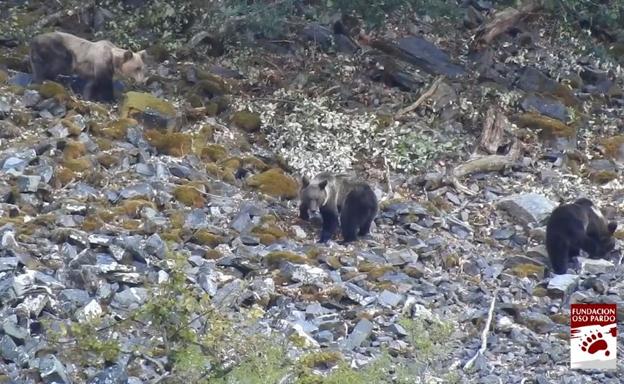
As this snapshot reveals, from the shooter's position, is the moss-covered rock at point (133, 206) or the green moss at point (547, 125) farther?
the green moss at point (547, 125)

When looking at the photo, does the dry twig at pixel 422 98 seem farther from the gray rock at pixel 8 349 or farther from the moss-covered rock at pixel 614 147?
the gray rock at pixel 8 349

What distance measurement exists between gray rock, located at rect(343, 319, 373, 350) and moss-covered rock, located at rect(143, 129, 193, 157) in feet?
16.1

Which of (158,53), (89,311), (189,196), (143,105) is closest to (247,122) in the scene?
(143,105)

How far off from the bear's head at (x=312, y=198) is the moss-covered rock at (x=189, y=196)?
1.07 metres

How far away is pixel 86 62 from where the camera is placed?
18.4 m

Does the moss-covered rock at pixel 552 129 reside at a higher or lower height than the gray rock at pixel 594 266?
higher

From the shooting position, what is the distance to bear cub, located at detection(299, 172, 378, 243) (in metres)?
15.2

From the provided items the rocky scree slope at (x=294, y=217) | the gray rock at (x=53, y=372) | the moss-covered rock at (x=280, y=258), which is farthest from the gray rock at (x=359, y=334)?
the gray rock at (x=53, y=372)

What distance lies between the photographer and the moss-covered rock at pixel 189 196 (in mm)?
15234

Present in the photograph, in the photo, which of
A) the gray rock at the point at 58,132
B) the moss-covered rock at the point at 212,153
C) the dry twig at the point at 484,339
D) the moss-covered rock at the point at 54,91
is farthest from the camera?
the moss-covered rock at the point at 54,91

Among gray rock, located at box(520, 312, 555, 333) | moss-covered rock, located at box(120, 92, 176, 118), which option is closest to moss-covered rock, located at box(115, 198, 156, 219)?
moss-covered rock, located at box(120, 92, 176, 118)

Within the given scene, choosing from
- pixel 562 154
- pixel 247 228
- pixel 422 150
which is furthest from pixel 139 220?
pixel 562 154

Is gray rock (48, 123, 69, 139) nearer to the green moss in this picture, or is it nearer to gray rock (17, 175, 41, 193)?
gray rock (17, 175, 41, 193)

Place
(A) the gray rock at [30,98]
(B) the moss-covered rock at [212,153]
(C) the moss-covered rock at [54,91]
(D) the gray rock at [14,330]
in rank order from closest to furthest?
1. (D) the gray rock at [14,330]
2. (B) the moss-covered rock at [212,153]
3. (A) the gray rock at [30,98]
4. (C) the moss-covered rock at [54,91]
